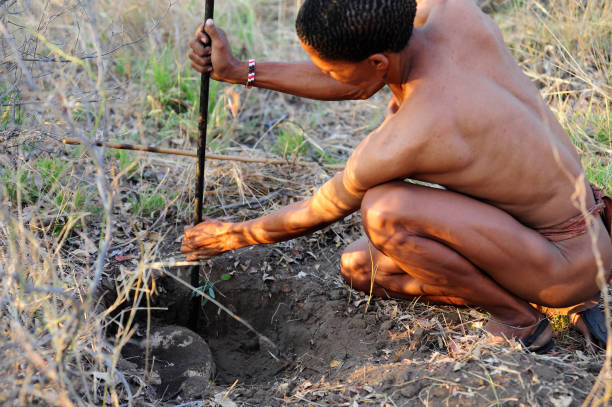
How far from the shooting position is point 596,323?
8.97ft

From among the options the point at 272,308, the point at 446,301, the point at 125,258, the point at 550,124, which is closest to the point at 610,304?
the point at 446,301

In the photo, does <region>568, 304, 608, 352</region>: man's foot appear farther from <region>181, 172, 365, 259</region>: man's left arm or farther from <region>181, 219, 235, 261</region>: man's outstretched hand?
<region>181, 219, 235, 261</region>: man's outstretched hand

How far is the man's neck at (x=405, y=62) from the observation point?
2.34m

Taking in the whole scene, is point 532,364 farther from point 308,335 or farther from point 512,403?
point 308,335

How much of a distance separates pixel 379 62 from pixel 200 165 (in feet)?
3.73

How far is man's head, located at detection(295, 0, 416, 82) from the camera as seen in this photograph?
216 centimetres

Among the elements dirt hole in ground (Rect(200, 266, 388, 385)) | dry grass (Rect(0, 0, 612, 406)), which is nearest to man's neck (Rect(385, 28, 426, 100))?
dry grass (Rect(0, 0, 612, 406))

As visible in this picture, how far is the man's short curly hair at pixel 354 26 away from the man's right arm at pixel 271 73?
0.53 meters

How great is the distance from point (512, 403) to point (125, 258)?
2.06m

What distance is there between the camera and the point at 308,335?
3182 millimetres

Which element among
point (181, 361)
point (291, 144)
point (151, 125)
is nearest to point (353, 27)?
point (181, 361)

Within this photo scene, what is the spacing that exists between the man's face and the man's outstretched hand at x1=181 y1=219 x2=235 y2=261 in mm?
877

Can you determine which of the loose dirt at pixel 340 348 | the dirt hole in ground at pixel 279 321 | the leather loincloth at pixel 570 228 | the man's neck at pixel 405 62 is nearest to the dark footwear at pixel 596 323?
the loose dirt at pixel 340 348

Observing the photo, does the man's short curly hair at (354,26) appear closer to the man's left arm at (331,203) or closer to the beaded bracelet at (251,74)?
the man's left arm at (331,203)
